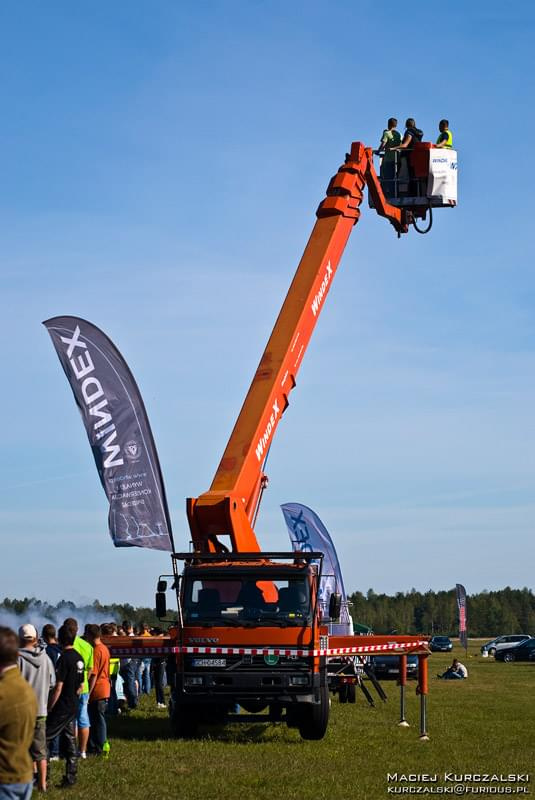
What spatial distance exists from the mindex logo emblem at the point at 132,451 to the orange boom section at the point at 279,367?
113 inches

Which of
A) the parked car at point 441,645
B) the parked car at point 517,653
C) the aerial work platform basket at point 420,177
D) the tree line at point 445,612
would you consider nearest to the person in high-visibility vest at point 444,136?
the aerial work platform basket at point 420,177

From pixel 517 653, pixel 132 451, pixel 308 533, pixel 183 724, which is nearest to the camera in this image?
pixel 183 724

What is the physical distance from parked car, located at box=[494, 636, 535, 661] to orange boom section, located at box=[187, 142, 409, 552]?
44165 millimetres

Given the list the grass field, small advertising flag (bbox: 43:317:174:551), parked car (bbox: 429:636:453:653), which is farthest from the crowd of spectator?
parked car (bbox: 429:636:453:653)

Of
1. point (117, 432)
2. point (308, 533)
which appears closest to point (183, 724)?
point (117, 432)

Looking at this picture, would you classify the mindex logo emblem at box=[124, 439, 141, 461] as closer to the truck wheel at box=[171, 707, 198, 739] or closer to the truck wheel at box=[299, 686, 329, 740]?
the truck wheel at box=[171, 707, 198, 739]

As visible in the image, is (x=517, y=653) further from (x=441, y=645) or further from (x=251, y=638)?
(x=251, y=638)

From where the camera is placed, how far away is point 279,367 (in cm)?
1905

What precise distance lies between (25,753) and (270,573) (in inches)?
408

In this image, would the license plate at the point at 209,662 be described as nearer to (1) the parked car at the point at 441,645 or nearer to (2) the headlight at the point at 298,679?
(2) the headlight at the point at 298,679

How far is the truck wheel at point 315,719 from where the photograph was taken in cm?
1692

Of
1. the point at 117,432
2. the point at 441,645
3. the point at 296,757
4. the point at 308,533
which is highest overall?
the point at 117,432

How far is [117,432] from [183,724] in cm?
579

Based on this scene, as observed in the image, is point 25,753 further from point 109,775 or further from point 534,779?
point 534,779
